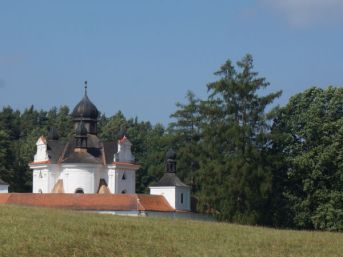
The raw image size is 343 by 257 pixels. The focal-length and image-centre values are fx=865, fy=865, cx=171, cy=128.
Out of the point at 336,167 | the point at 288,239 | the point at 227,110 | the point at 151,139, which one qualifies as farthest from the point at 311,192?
the point at 151,139

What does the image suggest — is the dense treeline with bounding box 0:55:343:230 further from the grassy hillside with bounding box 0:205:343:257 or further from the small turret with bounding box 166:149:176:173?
the grassy hillside with bounding box 0:205:343:257

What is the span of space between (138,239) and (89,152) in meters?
49.2

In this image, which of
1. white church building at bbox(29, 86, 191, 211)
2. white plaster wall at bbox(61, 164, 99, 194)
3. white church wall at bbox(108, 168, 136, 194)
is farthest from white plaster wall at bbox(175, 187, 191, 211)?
white plaster wall at bbox(61, 164, 99, 194)

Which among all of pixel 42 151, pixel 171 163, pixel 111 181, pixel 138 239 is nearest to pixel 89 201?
pixel 171 163

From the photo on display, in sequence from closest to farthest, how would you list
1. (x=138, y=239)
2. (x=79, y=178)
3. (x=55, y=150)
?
(x=138, y=239) < (x=79, y=178) < (x=55, y=150)

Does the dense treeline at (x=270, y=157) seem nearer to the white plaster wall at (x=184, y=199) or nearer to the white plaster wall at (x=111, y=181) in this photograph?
the white plaster wall at (x=184, y=199)

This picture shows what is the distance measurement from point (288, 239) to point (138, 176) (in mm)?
66762

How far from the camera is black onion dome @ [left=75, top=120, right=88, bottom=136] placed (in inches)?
3088

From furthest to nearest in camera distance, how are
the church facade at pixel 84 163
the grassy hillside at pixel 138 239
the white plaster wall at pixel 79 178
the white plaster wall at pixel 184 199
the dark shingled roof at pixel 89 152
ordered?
1. the dark shingled roof at pixel 89 152
2. the church facade at pixel 84 163
3. the white plaster wall at pixel 79 178
4. the white plaster wall at pixel 184 199
5. the grassy hillside at pixel 138 239

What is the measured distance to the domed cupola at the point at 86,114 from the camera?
3206 inches

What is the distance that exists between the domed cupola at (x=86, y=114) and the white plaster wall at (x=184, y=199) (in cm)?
1285

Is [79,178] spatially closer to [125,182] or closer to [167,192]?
[125,182]

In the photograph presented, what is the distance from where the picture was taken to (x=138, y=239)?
30594 millimetres

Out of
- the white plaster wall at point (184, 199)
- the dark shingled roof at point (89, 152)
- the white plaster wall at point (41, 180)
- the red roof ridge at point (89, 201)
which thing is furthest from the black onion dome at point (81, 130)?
the white plaster wall at point (184, 199)
